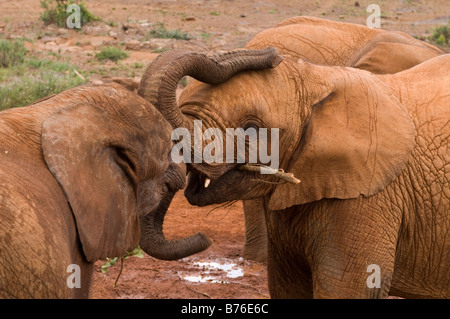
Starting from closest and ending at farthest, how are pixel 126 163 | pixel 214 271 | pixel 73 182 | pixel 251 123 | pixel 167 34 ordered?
pixel 73 182
pixel 126 163
pixel 251 123
pixel 214 271
pixel 167 34

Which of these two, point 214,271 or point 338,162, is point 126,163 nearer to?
point 338,162

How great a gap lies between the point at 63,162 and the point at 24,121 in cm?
22

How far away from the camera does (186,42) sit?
1686 cm

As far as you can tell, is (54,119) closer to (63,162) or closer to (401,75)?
(63,162)

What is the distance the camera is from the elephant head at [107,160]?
261 cm

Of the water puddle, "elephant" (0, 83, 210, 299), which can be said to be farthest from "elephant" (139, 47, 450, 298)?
the water puddle

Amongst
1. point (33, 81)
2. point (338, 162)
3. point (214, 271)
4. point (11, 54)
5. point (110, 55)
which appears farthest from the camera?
point (110, 55)

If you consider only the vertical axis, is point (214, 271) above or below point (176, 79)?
below

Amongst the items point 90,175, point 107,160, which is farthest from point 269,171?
point 90,175

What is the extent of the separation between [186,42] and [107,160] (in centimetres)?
1433

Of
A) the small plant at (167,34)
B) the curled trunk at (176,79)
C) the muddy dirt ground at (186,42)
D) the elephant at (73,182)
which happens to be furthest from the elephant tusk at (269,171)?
the small plant at (167,34)

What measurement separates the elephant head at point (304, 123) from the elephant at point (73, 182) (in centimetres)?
54

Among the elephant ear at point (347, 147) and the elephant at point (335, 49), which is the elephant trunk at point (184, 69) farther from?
the elephant at point (335, 49)
